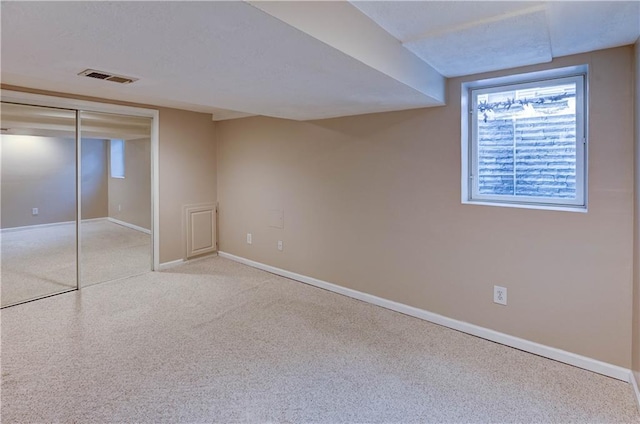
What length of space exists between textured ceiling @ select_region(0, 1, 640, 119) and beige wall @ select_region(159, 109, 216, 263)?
2057 millimetres

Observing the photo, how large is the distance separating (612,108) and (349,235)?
7.41ft

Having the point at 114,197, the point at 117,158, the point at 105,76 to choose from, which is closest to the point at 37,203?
the point at 114,197

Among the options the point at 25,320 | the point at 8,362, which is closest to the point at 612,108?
the point at 8,362

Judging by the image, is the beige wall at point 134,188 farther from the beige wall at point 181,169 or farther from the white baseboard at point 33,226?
the white baseboard at point 33,226

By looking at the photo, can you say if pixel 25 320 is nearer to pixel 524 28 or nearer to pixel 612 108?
pixel 524 28

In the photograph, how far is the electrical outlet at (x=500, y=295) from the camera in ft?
8.57

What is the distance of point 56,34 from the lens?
4.37ft

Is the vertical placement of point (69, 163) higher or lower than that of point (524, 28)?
lower

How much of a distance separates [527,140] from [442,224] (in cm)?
89

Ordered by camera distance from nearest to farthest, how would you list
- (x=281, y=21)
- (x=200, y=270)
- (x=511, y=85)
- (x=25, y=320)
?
(x=281, y=21), (x=511, y=85), (x=25, y=320), (x=200, y=270)

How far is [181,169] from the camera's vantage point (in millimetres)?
4594

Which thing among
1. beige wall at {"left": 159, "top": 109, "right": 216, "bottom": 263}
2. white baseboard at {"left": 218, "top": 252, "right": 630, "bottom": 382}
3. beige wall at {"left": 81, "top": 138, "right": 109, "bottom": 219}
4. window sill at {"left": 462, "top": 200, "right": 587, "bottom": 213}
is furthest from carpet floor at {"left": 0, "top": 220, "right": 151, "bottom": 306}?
window sill at {"left": 462, "top": 200, "right": 587, "bottom": 213}

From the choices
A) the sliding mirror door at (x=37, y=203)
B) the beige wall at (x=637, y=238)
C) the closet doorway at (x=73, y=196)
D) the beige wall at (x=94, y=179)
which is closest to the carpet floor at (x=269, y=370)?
the beige wall at (x=637, y=238)

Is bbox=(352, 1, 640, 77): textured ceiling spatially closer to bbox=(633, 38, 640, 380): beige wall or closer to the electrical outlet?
bbox=(633, 38, 640, 380): beige wall
